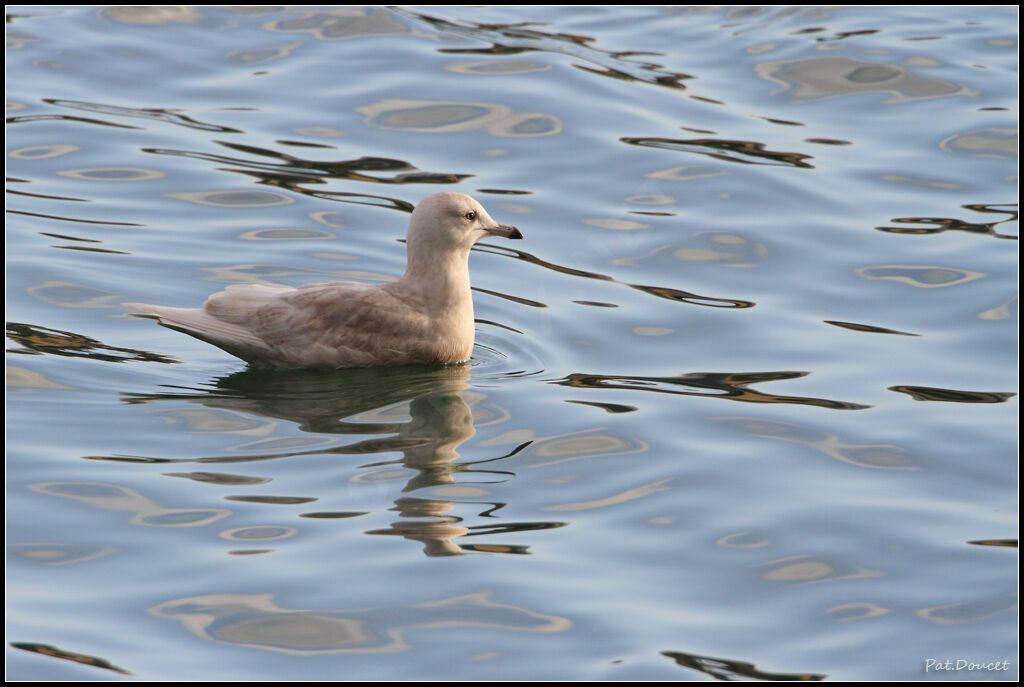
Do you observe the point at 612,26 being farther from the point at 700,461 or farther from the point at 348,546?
the point at 348,546

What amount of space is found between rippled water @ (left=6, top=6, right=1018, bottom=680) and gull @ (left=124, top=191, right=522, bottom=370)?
0.71 ft

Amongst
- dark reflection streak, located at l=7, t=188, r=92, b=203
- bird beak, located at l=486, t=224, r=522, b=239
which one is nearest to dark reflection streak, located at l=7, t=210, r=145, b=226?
dark reflection streak, located at l=7, t=188, r=92, b=203

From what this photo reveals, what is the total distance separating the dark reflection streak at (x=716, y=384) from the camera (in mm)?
8844

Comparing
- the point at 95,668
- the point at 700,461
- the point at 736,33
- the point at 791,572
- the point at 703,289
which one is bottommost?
the point at 95,668

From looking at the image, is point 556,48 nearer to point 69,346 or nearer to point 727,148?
point 727,148

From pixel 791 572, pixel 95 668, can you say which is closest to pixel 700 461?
pixel 791 572

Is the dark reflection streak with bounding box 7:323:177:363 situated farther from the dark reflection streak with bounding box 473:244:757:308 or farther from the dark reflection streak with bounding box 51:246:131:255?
the dark reflection streak with bounding box 473:244:757:308

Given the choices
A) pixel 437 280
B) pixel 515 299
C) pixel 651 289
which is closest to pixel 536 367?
pixel 437 280

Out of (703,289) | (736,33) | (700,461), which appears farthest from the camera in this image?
(736,33)

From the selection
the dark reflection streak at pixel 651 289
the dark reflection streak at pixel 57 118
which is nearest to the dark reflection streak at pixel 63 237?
the dark reflection streak at pixel 651 289

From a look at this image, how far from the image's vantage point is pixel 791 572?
267 inches

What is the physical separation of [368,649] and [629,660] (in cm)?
108

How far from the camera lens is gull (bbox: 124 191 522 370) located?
9000mm

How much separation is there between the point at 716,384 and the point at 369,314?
2.24m
